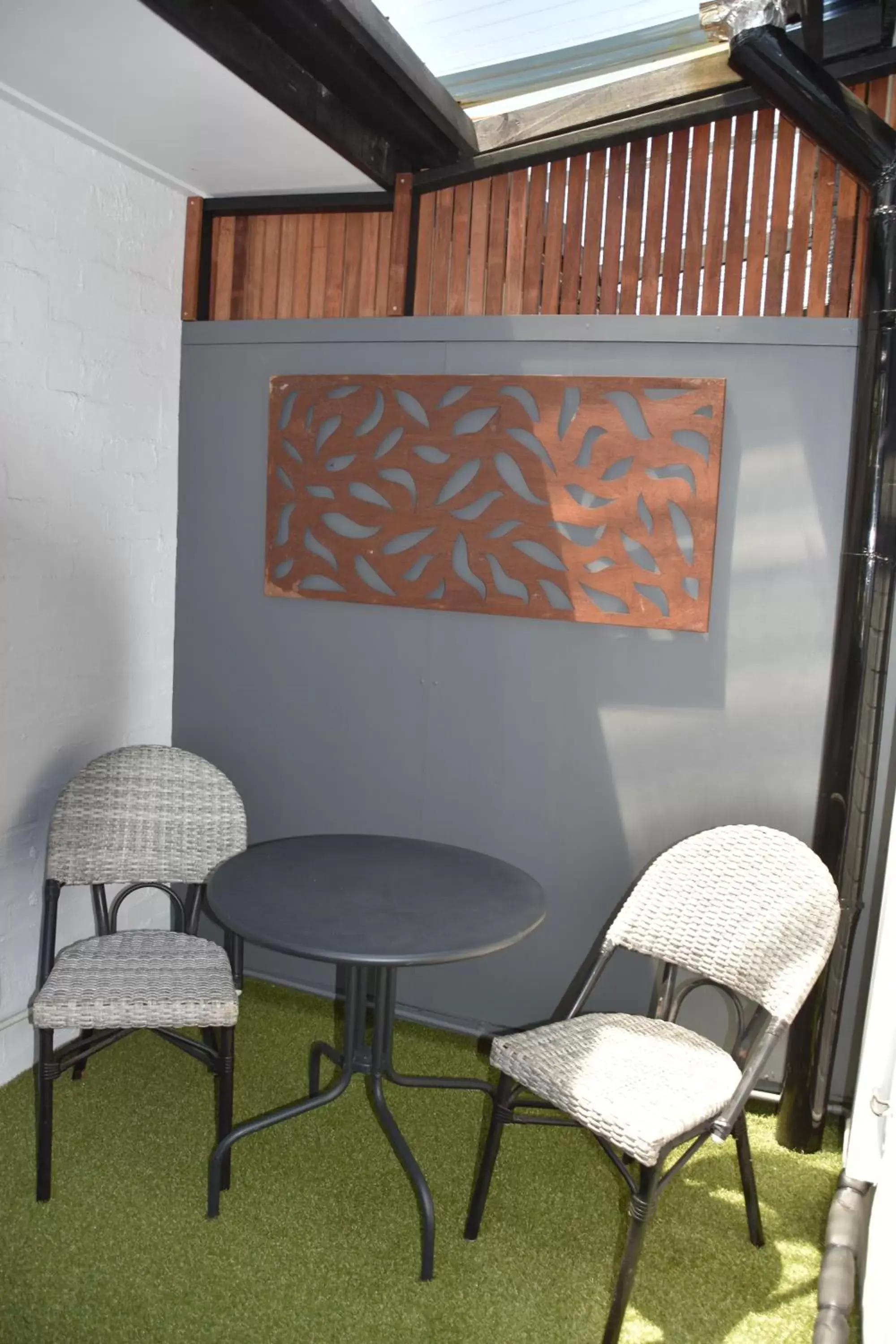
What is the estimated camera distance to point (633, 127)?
10.4ft

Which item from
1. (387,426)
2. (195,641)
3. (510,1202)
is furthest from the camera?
(195,641)

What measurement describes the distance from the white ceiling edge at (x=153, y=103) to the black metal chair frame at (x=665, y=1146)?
2.47 metres

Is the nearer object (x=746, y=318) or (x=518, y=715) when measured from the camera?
(x=746, y=318)

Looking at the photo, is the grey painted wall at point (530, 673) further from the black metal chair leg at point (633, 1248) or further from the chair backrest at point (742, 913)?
the black metal chair leg at point (633, 1248)

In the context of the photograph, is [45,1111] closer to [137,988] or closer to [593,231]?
[137,988]

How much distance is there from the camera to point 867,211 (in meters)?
2.90

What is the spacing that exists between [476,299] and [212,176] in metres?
0.94

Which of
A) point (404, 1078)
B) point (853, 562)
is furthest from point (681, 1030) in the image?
point (853, 562)

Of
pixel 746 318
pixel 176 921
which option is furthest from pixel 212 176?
pixel 176 921

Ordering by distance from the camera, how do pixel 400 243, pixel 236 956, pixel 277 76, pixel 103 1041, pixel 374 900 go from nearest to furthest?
pixel 374 900 < pixel 277 76 < pixel 103 1041 < pixel 236 956 < pixel 400 243

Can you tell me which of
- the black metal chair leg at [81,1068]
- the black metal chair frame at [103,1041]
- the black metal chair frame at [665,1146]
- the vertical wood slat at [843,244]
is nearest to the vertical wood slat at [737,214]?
the vertical wood slat at [843,244]

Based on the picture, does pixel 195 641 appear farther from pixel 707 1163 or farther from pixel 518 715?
pixel 707 1163

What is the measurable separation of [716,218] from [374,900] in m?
2.26

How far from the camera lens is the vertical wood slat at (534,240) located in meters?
3.37
